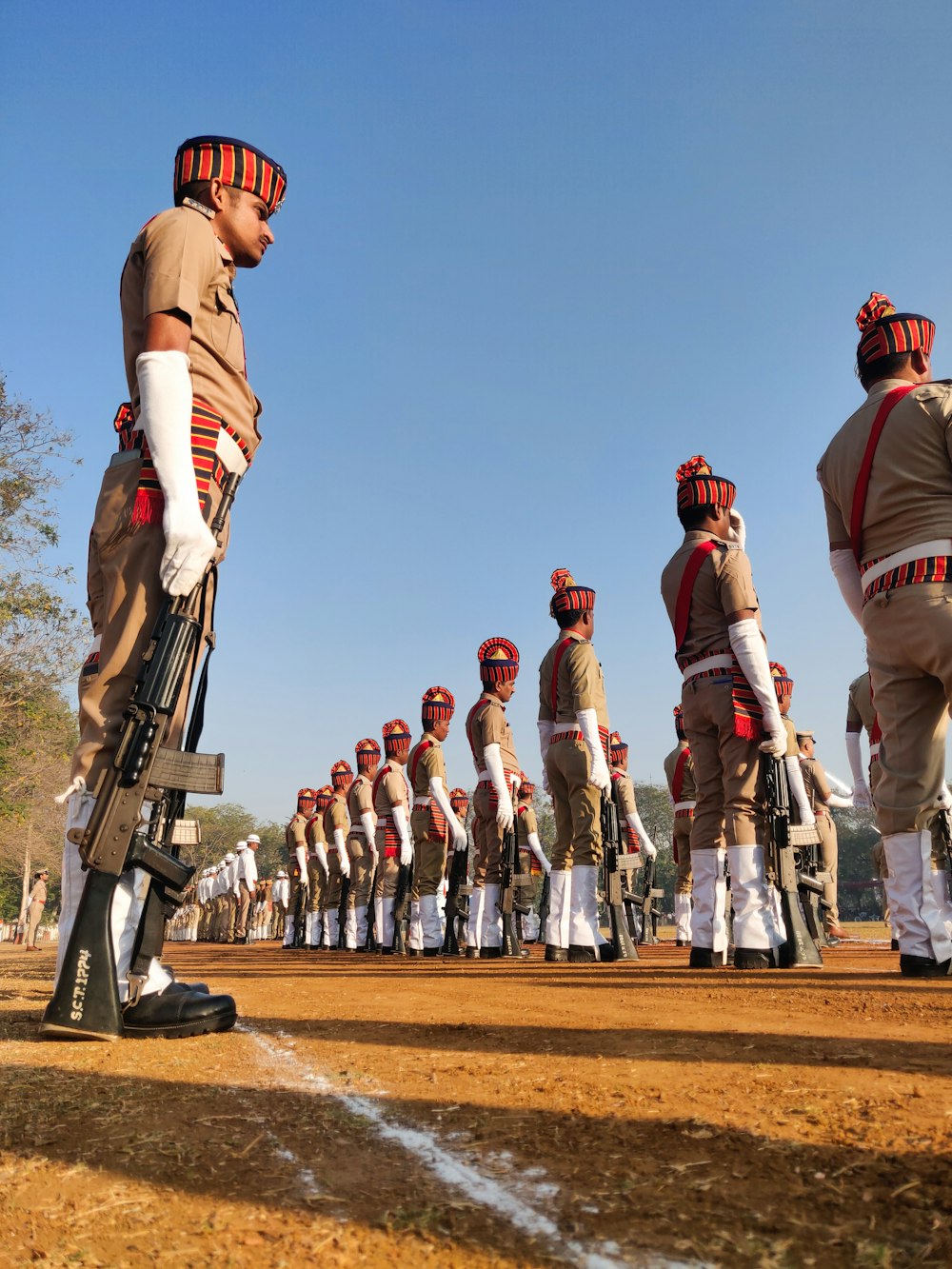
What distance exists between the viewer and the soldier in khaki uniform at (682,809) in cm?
1180

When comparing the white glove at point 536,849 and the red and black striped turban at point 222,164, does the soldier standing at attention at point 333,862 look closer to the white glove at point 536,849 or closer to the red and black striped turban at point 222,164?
the white glove at point 536,849

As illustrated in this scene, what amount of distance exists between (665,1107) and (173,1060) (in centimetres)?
144

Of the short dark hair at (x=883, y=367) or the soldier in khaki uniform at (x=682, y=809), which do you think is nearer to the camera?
the short dark hair at (x=883, y=367)

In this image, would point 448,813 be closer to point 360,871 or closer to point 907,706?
point 360,871

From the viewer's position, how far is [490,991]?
4906 mm

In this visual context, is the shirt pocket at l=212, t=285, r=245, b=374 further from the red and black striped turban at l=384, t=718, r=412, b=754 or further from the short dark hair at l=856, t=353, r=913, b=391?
the red and black striped turban at l=384, t=718, r=412, b=754

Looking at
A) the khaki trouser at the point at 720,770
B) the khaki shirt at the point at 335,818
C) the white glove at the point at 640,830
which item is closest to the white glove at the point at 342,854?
the khaki shirt at the point at 335,818

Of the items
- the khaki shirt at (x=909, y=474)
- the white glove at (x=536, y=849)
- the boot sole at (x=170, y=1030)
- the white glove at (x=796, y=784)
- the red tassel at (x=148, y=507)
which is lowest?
the boot sole at (x=170, y=1030)

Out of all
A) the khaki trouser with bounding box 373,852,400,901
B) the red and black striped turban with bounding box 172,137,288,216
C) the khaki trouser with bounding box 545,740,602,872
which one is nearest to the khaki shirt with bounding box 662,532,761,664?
the khaki trouser with bounding box 545,740,602,872

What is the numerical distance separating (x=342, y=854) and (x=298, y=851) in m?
4.82

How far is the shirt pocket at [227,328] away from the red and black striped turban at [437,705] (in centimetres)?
894

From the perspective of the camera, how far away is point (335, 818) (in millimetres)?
18109

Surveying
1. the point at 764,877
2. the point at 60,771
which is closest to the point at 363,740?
the point at 764,877

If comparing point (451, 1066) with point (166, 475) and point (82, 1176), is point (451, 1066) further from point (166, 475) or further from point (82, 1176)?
point (166, 475)
